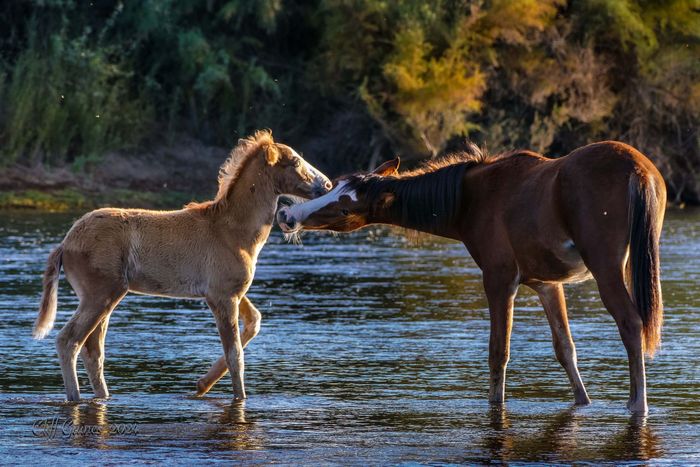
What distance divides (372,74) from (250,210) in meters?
24.8

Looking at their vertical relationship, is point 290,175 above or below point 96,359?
above

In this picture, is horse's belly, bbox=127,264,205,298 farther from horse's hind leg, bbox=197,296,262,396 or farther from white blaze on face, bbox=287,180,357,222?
white blaze on face, bbox=287,180,357,222

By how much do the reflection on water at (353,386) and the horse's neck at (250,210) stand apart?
42.8 inches

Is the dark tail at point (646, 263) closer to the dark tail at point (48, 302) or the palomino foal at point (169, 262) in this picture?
the palomino foal at point (169, 262)

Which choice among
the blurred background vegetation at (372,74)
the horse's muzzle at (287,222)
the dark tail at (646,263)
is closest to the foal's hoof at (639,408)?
the dark tail at (646,263)

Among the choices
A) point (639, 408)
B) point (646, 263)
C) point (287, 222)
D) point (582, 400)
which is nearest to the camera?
point (646, 263)

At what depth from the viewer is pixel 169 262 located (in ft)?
32.9

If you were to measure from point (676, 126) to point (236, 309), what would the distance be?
28115 millimetres

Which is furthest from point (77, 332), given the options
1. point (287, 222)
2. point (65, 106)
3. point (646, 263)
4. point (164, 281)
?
point (65, 106)

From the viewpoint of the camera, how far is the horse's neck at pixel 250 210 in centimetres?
1030

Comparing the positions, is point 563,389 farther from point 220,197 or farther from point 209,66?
point 209,66

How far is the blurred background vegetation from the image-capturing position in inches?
1321

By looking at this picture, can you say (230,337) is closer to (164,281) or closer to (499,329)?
(164,281)

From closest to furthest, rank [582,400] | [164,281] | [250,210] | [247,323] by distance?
[582,400] < [164,281] < [250,210] < [247,323]
